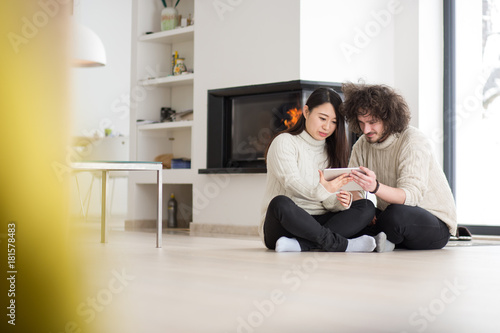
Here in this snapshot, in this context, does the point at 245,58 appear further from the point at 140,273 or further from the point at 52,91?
the point at 52,91

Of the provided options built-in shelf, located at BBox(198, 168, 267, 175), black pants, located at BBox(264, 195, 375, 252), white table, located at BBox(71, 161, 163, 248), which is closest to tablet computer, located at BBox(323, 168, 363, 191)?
black pants, located at BBox(264, 195, 375, 252)

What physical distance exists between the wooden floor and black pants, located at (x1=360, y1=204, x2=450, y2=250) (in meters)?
0.22

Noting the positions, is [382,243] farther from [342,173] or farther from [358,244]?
[342,173]

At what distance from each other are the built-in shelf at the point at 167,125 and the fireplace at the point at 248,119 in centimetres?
32

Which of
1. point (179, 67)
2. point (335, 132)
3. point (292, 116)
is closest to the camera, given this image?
point (335, 132)

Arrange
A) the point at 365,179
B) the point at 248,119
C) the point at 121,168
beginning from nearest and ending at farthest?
the point at 365,179
the point at 121,168
the point at 248,119

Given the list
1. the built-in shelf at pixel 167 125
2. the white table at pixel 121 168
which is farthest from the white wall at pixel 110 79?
the white table at pixel 121 168

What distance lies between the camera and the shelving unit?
250 inches

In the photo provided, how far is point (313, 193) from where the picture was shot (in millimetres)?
3105

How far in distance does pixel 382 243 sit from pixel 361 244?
12 cm

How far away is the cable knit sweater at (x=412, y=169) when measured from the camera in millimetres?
3129

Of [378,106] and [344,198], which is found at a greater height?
[378,106]

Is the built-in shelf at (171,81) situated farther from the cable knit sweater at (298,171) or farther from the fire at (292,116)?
the cable knit sweater at (298,171)

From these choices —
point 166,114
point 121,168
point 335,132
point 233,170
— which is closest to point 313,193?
point 335,132
